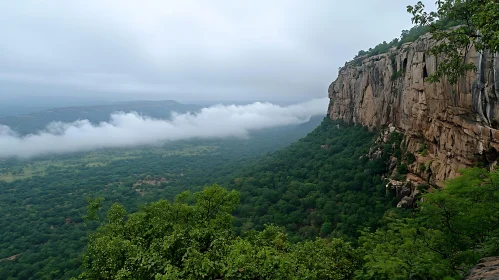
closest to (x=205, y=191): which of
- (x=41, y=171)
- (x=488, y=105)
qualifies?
(x=488, y=105)

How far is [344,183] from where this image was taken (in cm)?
4016

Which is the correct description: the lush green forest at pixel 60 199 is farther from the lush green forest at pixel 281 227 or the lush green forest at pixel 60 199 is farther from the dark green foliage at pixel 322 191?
the dark green foliage at pixel 322 191

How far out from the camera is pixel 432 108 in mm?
33094

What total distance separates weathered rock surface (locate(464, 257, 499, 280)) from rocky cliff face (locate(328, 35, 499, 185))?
384 inches

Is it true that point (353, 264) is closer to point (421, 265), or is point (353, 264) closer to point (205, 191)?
point (421, 265)

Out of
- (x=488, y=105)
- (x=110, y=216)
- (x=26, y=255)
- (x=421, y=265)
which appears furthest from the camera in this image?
(x=26, y=255)

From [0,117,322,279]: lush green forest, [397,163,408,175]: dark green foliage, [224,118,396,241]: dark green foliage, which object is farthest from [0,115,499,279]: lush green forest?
[397,163,408,175]: dark green foliage

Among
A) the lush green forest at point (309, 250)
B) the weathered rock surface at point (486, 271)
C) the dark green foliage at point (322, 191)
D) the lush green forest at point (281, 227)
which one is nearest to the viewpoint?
the weathered rock surface at point (486, 271)

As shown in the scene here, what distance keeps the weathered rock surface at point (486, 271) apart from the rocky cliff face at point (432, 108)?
9.76 meters

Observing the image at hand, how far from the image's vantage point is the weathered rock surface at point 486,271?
7359mm

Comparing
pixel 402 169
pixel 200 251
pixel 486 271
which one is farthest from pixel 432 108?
pixel 200 251

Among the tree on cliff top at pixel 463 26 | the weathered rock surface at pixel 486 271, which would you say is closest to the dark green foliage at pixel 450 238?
→ the weathered rock surface at pixel 486 271

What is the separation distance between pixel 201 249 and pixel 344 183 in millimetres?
31938

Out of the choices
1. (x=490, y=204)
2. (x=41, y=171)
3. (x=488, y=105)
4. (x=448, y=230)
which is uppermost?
(x=488, y=105)
